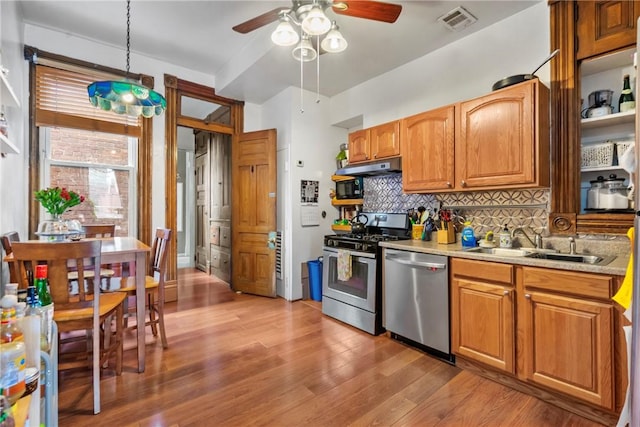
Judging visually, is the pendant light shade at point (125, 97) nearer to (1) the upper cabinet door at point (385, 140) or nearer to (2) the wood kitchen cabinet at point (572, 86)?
(1) the upper cabinet door at point (385, 140)

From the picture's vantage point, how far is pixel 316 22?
189 cm

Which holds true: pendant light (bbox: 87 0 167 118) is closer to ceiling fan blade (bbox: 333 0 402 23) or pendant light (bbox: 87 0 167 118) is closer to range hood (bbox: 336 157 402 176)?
ceiling fan blade (bbox: 333 0 402 23)

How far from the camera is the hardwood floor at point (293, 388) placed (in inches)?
67.2

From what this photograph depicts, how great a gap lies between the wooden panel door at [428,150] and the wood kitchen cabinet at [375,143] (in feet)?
0.30

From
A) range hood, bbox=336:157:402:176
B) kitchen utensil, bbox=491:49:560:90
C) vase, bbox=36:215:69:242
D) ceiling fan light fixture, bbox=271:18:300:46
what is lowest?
vase, bbox=36:215:69:242

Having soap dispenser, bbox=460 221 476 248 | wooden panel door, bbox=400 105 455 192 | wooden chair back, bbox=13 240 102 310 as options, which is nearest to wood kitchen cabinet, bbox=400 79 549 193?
wooden panel door, bbox=400 105 455 192

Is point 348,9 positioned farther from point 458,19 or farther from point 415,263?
point 415,263

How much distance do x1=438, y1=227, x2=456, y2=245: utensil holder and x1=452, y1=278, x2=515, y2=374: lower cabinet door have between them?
540mm

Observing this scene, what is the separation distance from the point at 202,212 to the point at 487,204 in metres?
4.97

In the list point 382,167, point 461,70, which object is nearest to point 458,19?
point 461,70

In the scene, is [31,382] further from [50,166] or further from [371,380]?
[50,166]

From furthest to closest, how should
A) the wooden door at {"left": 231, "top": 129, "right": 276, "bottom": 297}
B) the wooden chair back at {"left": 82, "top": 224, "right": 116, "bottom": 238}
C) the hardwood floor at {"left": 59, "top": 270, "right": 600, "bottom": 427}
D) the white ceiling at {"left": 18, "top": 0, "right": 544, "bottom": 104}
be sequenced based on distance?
the wooden door at {"left": 231, "top": 129, "right": 276, "bottom": 297}, the wooden chair back at {"left": 82, "top": 224, "right": 116, "bottom": 238}, the white ceiling at {"left": 18, "top": 0, "right": 544, "bottom": 104}, the hardwood floor at {"left": 59, "top": 270, "right": 600, "bottom": 427}

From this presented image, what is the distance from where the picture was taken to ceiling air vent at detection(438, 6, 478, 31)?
2.52 m

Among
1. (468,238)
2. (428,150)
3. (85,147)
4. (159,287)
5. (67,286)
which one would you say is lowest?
(159,287)
